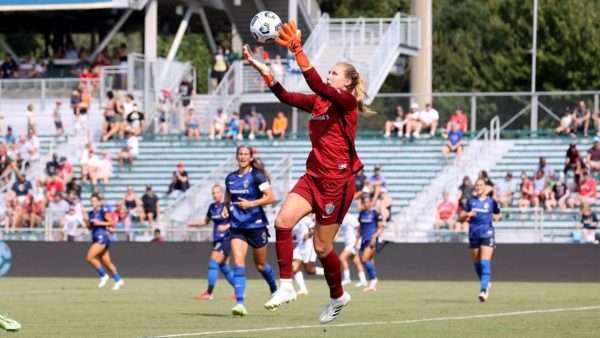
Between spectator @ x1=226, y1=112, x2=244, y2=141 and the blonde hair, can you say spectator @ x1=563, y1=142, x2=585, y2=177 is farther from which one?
the blonde hair

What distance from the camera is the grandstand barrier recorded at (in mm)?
30766

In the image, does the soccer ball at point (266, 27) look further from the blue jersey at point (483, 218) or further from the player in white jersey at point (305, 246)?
the player in white jersey at point (305, 246)

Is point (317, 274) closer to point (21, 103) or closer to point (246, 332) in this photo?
point (21, 103)

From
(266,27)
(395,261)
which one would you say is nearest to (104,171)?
(395,261)

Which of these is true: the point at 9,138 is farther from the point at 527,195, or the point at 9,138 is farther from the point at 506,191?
the point at 527,195

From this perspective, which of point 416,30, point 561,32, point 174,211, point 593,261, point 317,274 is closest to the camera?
point 593,261

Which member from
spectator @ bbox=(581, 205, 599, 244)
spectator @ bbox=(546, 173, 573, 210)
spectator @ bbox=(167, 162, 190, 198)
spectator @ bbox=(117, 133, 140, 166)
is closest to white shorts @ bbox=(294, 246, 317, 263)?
spectator @ bbox=(581, 205, 599, 244)

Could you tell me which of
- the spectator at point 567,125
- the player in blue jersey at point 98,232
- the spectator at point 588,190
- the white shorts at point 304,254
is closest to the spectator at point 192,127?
the spectator at point 567,125

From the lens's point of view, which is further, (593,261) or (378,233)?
(593,261)

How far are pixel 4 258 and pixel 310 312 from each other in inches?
568

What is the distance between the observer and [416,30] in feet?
148

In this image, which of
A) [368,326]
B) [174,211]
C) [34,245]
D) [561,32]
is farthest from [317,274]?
[561,32]

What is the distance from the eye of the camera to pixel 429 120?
38094 mm

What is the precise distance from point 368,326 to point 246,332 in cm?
153
